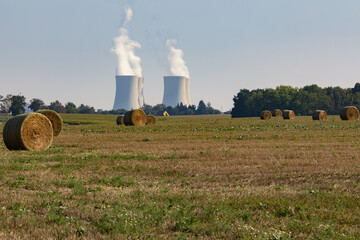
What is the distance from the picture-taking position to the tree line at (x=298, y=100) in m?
143

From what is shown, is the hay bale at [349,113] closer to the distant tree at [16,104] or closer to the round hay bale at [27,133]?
the round hay bale at [27,133]

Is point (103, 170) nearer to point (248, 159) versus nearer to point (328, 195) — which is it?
point (248, 159)

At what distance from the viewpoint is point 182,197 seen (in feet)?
37.6

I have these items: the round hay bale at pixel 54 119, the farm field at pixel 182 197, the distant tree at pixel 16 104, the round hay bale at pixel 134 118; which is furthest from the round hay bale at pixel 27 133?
the distant tree at pixel 16 104

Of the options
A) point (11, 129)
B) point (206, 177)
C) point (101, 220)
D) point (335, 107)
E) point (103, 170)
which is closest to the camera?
point (101, 220)

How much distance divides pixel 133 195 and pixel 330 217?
5.28 m

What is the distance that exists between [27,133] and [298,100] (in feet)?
421

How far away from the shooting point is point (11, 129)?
24.5 m

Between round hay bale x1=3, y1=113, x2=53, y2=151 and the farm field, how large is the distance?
15.4 ft

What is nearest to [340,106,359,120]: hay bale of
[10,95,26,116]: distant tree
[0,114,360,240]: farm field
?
[0,114,360,240]: farm field

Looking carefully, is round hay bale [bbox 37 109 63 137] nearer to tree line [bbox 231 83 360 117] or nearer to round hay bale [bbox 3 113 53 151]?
round hay bale [bbox 3 113 53 151]

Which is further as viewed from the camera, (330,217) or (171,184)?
(171,184)

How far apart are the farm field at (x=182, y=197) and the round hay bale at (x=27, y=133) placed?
4703 millimetres

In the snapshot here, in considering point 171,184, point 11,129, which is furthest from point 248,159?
point 11,129
